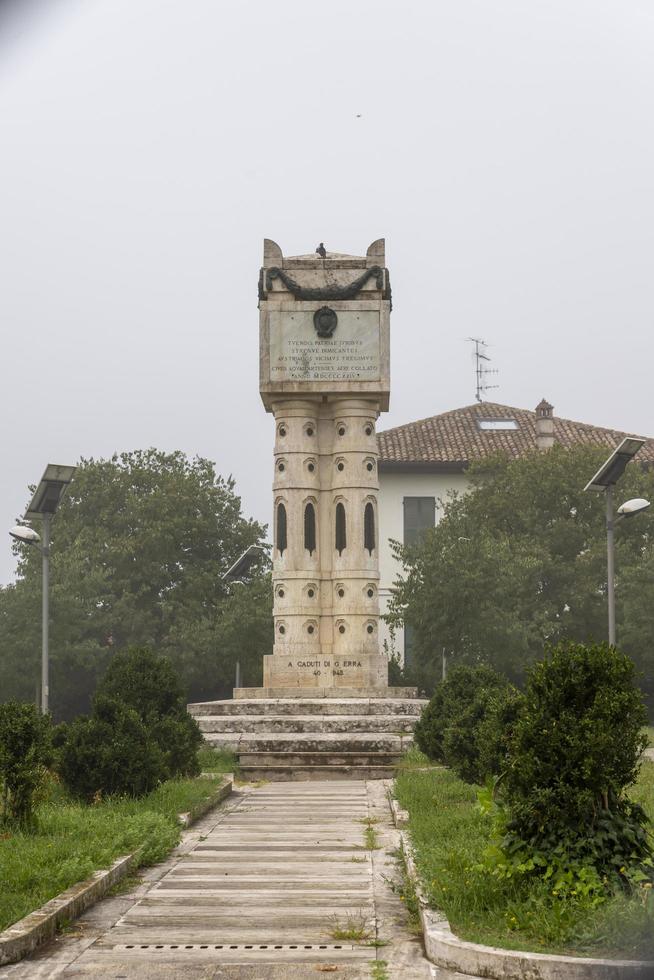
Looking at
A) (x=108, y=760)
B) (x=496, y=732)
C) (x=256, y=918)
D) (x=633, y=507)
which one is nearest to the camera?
(x=256, y=918)

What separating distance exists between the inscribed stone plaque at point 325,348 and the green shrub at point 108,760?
13849 mm

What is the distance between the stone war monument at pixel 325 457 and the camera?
26.0 meters

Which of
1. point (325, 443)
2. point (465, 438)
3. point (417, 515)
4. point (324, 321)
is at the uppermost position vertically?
point (465, 438)

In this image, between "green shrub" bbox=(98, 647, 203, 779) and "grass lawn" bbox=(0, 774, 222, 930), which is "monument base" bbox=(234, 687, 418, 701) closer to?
"green shrub" bbox=(98, 647, 203, 779)

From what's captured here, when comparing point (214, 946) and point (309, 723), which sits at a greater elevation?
point (309, 723)

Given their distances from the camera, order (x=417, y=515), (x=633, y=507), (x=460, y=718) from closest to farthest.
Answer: (x=460, y=718), (x=633, y=507), (x=417, y=515)

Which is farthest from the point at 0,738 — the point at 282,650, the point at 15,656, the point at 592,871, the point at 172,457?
the point at 172,457

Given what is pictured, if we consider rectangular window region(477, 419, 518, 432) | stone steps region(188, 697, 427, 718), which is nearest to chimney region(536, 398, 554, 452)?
rectangular window region(477, 419, 518, 432)

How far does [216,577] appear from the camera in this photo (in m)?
43.3

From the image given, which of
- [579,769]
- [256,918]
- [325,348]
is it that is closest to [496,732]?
[579,769]

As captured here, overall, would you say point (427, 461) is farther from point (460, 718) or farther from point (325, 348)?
point (460, 718)

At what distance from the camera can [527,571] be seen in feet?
122

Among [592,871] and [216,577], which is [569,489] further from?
[592,871]

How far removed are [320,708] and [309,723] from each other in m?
1.37
